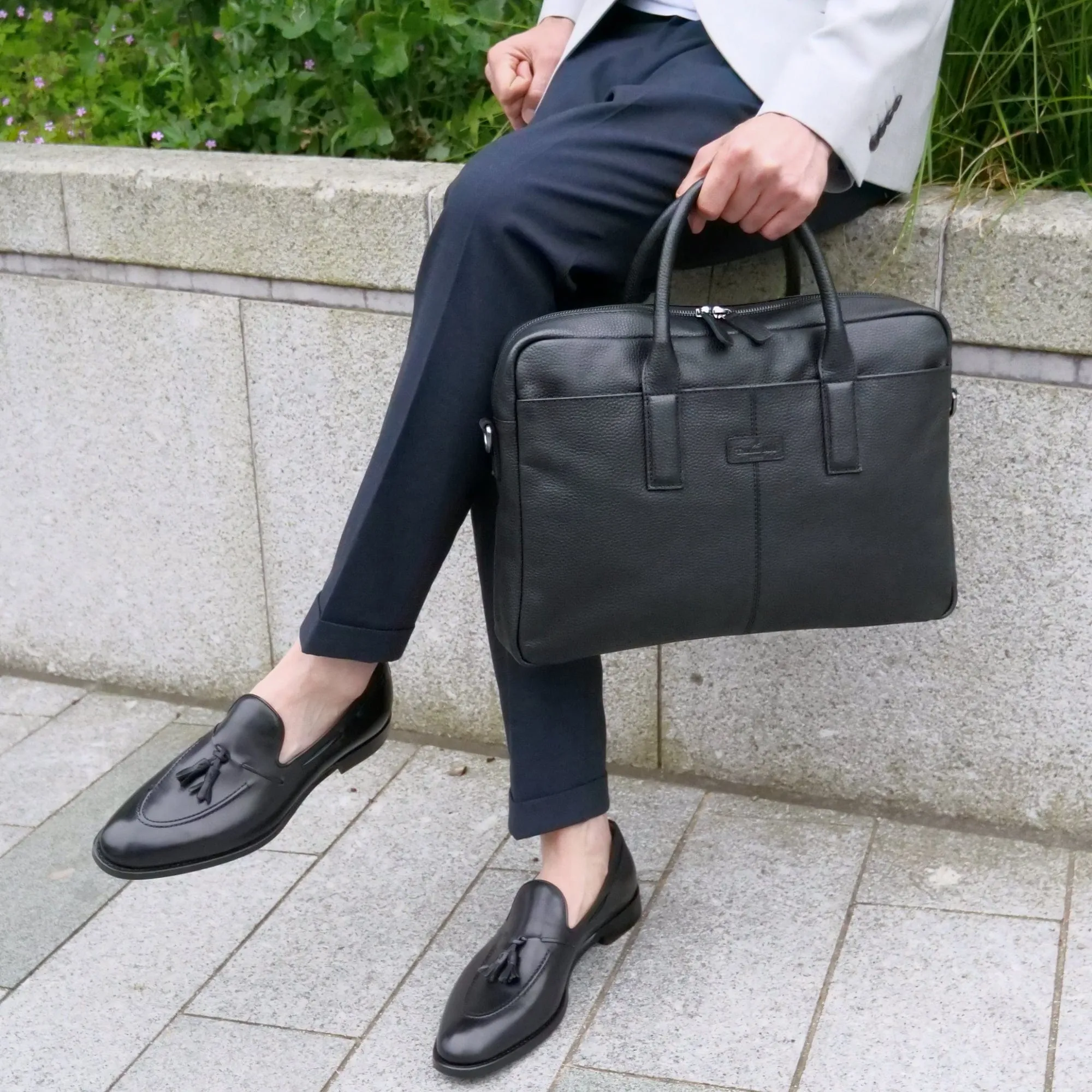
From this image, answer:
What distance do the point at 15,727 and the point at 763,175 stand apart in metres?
2.04

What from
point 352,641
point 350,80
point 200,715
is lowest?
point 200,715

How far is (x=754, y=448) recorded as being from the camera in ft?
6.32

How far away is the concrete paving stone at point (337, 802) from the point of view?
2719 mm

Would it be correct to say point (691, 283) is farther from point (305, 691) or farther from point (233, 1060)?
point (233, 1060)

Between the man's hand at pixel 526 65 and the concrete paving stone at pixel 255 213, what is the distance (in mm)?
238

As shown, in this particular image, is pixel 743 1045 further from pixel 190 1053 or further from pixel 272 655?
pixel 272 655

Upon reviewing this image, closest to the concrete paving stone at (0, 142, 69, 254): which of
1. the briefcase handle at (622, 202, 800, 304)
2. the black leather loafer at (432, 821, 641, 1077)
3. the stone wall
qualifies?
the stone wall

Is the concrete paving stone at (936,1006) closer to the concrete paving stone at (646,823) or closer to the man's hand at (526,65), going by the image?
the concrete paving stone at (646,823)

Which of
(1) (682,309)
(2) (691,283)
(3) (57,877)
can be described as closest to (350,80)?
(2) (691,283)

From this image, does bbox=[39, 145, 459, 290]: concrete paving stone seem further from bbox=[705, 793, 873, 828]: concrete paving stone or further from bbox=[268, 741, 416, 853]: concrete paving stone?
bbox=[705, 793, 873, 828]: concrete paving stone

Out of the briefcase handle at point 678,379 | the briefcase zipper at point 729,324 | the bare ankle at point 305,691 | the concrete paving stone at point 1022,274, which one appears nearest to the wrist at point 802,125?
the briefcase handle at point 678,379

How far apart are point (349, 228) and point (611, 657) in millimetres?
902

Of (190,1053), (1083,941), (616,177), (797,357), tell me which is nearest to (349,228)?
(616,177)

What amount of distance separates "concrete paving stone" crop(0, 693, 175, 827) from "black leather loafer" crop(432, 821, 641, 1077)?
1.05 meters
